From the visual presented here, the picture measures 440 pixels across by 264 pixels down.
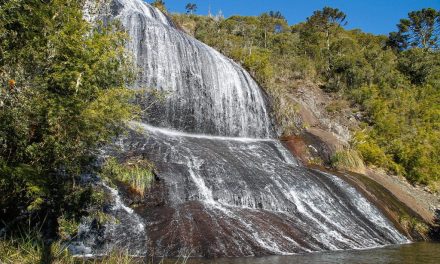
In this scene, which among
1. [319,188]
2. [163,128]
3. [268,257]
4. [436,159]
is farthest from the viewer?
[436,159]

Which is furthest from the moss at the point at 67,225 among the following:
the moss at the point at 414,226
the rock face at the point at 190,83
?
the moss at the point at 414,226

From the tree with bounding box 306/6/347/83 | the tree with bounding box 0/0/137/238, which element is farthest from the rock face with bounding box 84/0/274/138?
the tree with bounding box 306/6/347/83

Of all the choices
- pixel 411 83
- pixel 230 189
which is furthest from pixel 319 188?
pixel 411 83

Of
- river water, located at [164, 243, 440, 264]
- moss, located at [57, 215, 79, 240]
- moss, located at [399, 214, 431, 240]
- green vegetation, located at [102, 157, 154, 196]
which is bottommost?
moss, located at [399, 214, 431, 240]

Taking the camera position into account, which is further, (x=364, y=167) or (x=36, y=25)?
(x=364, y=167)

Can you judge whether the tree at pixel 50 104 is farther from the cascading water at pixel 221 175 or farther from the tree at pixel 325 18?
the tree at pixel 325 18

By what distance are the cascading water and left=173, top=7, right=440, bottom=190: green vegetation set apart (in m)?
3.88

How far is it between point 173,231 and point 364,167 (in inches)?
630

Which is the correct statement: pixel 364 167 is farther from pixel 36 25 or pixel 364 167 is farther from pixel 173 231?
pixel 36 25

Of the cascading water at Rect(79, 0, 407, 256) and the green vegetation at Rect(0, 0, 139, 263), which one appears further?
the cascading water at Rect(79, 0, 407, 256)

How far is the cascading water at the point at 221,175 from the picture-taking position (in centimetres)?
1110

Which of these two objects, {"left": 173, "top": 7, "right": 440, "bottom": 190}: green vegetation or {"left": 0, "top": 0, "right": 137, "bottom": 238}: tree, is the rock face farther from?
{"left": 0, "top": 0, "right": 137, "bottom": 238}: tree

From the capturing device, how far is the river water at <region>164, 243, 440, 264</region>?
31.5ft

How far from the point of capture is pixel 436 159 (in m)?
28.5
